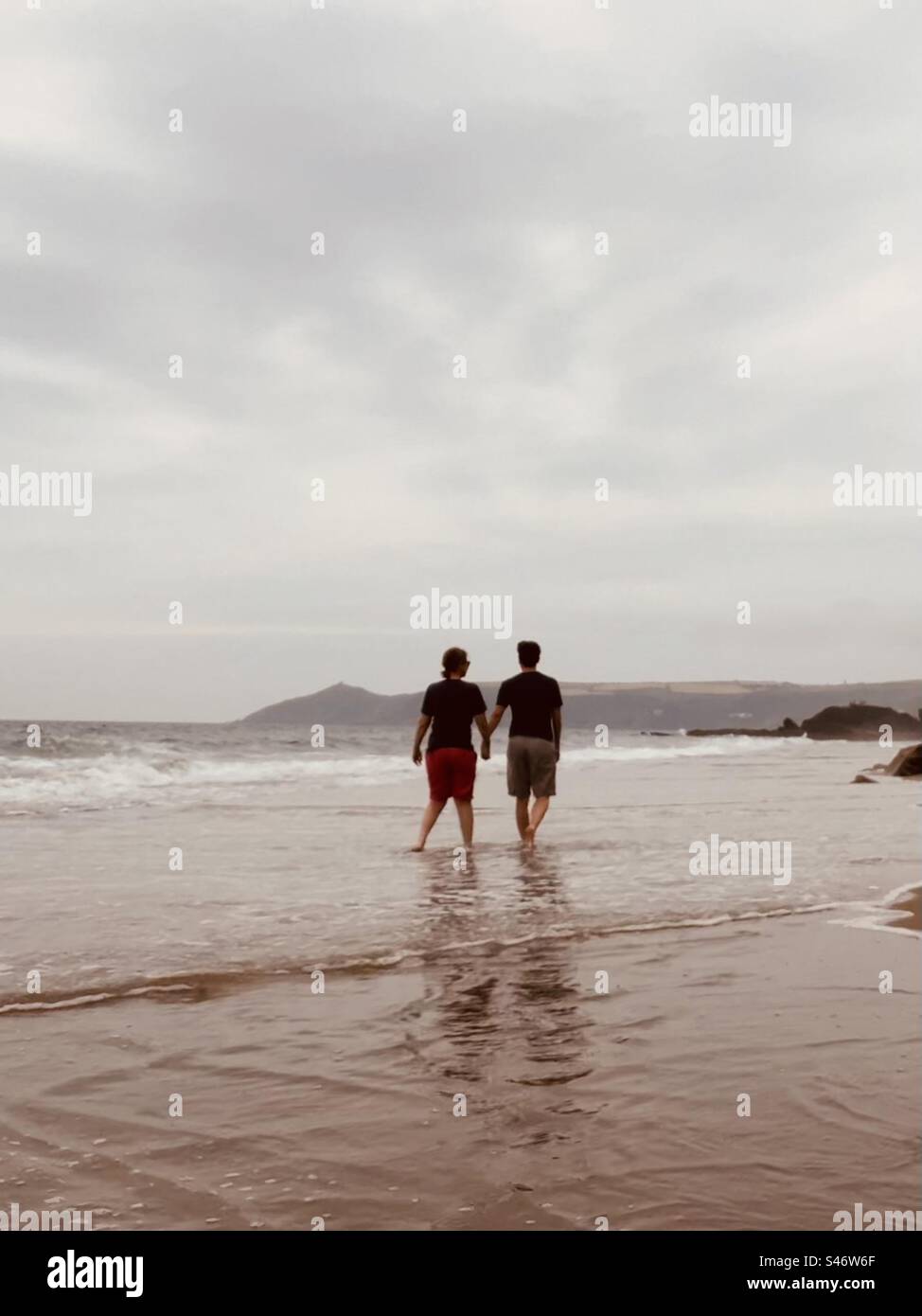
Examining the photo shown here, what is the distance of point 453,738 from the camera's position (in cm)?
1156

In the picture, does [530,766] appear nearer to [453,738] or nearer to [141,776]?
[453,738]

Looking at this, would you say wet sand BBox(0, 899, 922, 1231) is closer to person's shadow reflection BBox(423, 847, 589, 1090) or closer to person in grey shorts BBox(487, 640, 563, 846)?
person's shadow reflection BBox(423, 847, 589, 1090)

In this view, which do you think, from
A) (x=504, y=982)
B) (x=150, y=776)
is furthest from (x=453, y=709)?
(x=150, y=776)

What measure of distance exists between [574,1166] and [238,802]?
648 inches

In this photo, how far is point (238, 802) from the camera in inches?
757

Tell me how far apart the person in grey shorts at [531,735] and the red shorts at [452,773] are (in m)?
0.38

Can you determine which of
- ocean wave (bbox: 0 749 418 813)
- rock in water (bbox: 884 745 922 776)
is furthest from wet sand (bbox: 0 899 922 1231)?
rock in water (bbox: 884 745 922 776)

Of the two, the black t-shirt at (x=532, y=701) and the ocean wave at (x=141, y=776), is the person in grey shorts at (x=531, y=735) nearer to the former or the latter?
the black t-shirt at (x=532, y=701)

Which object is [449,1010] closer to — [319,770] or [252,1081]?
[252,1081]

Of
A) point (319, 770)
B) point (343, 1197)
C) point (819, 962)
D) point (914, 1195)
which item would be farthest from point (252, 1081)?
point (319, 770)

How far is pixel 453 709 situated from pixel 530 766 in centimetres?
92

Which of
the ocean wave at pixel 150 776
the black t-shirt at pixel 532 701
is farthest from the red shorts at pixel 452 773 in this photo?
the ocean wave at pixel 150 776

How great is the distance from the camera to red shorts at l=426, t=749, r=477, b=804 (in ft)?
37.6
